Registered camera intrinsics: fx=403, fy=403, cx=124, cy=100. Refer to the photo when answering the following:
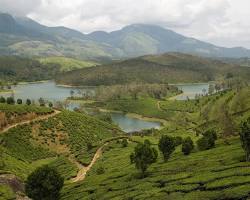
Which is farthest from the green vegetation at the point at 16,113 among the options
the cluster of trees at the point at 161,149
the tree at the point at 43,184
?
the tree at the point at 43,184

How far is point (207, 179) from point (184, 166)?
591 inches

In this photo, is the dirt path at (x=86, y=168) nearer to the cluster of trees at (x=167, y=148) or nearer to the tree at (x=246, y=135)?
the cluster of trees at (x=167, y=148)

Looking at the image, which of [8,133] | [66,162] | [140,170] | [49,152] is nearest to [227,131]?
[140,170]

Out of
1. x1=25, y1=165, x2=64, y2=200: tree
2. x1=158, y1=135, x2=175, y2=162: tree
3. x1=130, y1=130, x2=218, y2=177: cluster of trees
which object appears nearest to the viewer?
x1=25, y1=165, x2=64, y2=200: tree

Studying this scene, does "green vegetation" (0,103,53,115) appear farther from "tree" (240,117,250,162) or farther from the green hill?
"tree" (240,117,250,162)

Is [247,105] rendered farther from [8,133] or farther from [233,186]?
[233,186]

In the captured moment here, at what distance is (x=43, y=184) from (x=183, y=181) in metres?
22.4

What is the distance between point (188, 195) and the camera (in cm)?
5241

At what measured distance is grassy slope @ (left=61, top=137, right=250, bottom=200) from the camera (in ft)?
171

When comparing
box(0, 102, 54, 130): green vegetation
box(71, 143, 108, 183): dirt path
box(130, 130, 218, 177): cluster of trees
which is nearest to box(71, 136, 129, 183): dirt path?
box(71, 143, 108, 183): dirt path

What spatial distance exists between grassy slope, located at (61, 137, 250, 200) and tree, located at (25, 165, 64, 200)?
18.6 ft

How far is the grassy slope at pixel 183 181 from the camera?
2051 inches

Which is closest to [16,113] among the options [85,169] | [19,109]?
[19,109]

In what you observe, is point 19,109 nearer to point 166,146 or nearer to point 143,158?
point 166,146
